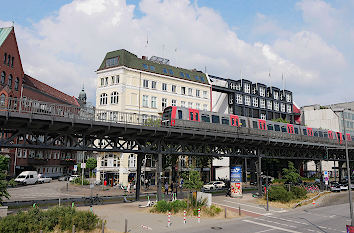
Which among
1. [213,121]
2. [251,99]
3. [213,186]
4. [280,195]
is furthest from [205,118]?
[251,99]

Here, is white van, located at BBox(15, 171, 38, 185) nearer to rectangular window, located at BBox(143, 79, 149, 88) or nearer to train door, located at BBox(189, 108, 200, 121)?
rectangular window, located at BBox(143, 79, 149, 88)

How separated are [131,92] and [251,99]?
38.9m

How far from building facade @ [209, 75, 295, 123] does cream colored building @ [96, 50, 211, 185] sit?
14094mm

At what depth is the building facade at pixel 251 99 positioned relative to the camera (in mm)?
73425

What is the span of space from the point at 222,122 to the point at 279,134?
12.9 meters

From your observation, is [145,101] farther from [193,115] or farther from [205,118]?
[193,115]

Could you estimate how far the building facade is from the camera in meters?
73.4

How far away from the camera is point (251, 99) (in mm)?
79125

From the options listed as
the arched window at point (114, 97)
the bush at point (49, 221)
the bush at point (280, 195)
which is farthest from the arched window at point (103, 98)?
the bush at point (49, 221)

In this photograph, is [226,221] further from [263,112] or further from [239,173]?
[263,112]

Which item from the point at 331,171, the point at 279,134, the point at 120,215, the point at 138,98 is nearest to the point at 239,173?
the point at 279,134

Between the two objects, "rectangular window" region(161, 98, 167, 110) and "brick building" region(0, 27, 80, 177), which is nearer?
"brick building" region(0, 27, 80, 177)

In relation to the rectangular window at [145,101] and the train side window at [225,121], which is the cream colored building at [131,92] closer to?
the rectangular window at [145,101]

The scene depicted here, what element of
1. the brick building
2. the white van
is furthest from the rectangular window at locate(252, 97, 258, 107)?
the white van
